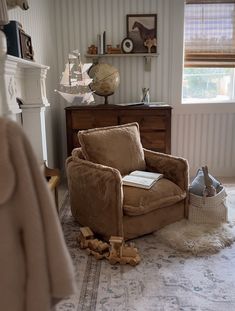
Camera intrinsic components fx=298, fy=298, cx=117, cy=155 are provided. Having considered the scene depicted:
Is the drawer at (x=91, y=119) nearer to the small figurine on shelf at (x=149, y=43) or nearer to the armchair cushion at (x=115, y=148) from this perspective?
the armchair cushion at (x=115, y=148)

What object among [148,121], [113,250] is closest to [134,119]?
[148,121]

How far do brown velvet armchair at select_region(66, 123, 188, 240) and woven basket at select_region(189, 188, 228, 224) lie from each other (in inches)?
3.3

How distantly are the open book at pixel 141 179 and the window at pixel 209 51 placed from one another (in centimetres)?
169

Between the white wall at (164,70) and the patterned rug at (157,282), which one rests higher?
the white wall at (164,70)

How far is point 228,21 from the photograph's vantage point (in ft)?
11.5

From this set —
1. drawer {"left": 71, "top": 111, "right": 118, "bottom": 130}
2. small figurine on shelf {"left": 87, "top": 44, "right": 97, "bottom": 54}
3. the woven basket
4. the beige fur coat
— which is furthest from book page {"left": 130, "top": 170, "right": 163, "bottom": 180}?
small figurine on shelf {"left": 87, "top": 44, "right": 97, "bottom": 54}

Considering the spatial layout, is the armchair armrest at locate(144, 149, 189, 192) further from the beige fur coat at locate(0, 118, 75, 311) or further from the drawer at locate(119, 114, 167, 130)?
the beige fur coat at locate(0, 118, 75, 311)

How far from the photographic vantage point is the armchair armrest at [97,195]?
6.92ft

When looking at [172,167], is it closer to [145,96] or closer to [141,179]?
[141,179]

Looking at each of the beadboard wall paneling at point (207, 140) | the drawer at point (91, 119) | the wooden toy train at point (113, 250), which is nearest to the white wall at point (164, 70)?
the beadboard wall paneling at point (207, 140)

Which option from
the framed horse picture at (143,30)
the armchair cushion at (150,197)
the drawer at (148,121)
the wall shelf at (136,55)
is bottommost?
the armchair cushion at (150,197)

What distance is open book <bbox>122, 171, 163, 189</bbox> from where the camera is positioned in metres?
2.30

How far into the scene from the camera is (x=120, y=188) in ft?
6.86

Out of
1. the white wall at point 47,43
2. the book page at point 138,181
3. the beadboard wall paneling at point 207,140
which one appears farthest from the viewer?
the beadboard wall paneling at point 207,140
